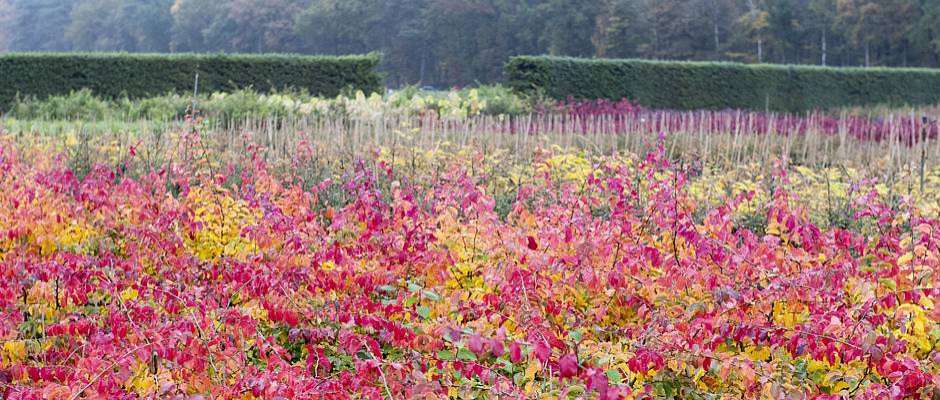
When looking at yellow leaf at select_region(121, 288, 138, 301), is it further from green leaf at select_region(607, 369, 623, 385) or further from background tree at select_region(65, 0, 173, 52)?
background tree at select_region(65, 0, 173, 52)

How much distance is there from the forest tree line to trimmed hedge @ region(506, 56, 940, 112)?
45.8ft

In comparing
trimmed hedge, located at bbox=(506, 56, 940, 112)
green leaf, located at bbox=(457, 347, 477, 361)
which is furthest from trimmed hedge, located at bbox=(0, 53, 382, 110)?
green leaf, located at bbox=(457, 347, 477, 361)

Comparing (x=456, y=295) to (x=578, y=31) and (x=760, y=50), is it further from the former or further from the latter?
(x=578, y=31)

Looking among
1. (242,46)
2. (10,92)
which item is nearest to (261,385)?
(10,92)

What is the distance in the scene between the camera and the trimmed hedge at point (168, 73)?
19578 mm

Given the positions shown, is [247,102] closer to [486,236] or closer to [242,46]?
[486,236]

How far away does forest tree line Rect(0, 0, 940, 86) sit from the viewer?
4416 cm

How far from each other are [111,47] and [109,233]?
80837 millimetres

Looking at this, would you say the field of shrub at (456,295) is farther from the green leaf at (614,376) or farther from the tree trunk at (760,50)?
the tree trunk at (760,50)

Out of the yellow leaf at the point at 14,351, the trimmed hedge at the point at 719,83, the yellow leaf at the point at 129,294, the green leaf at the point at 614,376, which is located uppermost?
the trimmed hedge at the point at 719,83

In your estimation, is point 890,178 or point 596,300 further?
point 890,178

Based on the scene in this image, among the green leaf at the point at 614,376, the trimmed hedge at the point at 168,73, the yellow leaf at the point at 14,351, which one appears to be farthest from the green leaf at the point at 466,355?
the trimmed hedge at the point at 168,73

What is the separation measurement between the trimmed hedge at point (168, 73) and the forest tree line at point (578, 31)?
27597 mm

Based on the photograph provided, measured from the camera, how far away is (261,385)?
3.05 metres
